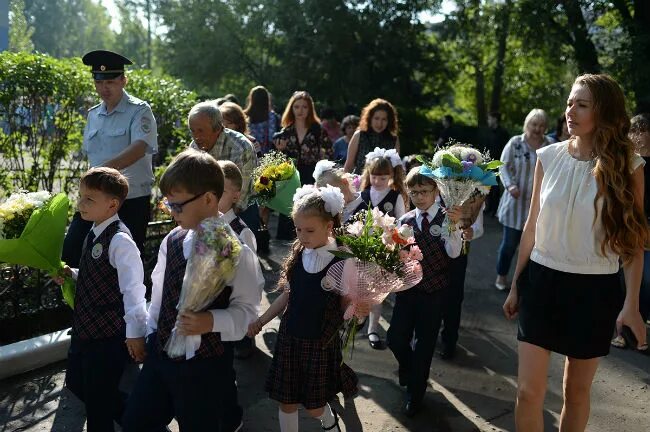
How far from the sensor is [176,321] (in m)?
2.96

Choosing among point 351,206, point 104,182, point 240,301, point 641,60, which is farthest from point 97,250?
point 641,60

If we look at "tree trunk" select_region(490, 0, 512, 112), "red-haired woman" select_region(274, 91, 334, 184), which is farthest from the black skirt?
"tree trunk" select_region(490, 0, 512, 112)

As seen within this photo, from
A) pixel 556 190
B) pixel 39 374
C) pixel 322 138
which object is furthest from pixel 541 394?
pixel 322 138

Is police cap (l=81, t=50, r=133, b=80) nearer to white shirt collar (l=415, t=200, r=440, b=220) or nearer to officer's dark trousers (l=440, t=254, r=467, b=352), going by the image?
white shirt collar (l=415, t=200, r=440, b=220)

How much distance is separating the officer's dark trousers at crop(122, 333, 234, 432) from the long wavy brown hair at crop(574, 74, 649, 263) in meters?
1.94

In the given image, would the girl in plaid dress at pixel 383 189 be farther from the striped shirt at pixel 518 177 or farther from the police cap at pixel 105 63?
the police cap at pixel 105 63

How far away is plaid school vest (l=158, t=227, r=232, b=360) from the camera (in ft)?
9.96

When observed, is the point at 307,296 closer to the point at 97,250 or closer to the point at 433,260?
the point at 97,250

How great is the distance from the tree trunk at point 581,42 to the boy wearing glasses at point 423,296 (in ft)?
38.7

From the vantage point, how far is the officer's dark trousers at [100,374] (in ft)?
11.6

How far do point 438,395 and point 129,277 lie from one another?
253cm

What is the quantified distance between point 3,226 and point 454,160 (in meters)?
2.75

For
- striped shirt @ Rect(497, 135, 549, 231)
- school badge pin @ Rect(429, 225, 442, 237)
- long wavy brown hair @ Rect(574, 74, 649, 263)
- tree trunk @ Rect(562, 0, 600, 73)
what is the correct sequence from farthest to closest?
tree trunk @ Rect(562, 0, 600, 73), striped shirt @ Rect(497, 135, 549, 231), school badge pin @ Rect(429, 225, 442, 237), long wavy brown hair @ Rect(574, 74, 649, 263)

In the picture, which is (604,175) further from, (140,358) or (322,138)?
(322,138)
